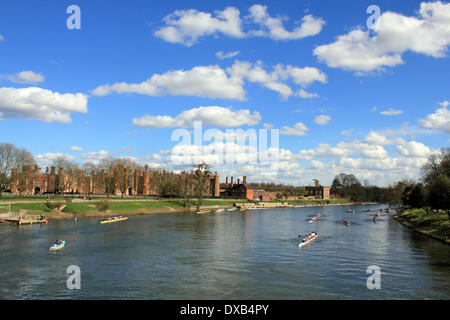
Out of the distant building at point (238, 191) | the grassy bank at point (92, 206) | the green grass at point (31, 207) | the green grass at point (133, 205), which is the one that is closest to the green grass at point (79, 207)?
the grassy bank at point (92, 206)

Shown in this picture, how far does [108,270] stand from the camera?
33469 mm

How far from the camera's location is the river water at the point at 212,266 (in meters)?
27.7

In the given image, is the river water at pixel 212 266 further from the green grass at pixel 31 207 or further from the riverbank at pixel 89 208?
the riverbank at pixel 89 208

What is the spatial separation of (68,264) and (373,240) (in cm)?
4644

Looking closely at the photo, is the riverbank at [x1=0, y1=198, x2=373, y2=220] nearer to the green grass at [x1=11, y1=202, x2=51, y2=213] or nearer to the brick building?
the green grass at [x1=11, y1=202, x2=51, y2=213]

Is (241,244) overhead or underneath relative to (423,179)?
underneath

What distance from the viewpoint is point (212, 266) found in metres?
36.1

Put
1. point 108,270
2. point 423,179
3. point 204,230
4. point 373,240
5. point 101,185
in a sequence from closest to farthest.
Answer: point 108,270, point 373,240, point 204,230, point 423,179, point 101,185

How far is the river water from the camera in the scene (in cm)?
2766

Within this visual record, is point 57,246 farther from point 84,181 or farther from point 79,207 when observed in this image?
point 84,181

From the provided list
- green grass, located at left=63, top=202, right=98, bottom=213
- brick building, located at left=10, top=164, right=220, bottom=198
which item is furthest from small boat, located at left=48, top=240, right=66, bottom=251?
brick building, located at left=10, top=164, right=220, bottom=198

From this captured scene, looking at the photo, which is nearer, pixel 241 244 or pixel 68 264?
pixel 68 264
